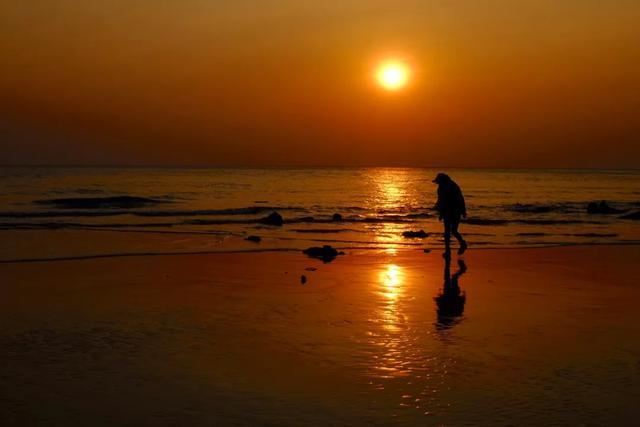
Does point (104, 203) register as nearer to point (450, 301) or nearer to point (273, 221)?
point (273, 221)

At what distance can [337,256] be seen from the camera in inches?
698

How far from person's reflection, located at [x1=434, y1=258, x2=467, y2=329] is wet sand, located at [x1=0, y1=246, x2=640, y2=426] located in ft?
0.21

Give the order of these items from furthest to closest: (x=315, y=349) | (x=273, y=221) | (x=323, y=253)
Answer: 1. (x=273, y=221)
2. (x=323, y=253)
3. (x=315, y=349)

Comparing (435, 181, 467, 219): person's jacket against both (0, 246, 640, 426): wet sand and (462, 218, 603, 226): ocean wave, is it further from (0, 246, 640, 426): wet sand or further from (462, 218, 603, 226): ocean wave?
(462, 218, 603, 226): ocean wave

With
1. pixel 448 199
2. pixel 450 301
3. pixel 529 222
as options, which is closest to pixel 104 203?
pixel 529 222

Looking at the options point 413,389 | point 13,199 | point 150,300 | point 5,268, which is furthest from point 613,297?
point 13,199

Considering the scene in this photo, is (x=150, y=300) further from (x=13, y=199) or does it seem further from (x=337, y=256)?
(x=13, y=199)

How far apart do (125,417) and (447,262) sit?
11.6m

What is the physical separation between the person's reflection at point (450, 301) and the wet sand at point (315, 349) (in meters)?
0.06

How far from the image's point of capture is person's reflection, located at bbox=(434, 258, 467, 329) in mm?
9961

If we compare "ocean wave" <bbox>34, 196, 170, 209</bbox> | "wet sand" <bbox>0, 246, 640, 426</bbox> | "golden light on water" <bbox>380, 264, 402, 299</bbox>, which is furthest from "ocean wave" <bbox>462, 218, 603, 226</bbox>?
"ocean wave" <bbox>34, 196, 170, 209</bbox>

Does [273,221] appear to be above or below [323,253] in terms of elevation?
below

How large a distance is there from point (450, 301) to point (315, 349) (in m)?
3.82

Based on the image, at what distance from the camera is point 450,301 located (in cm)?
1152
